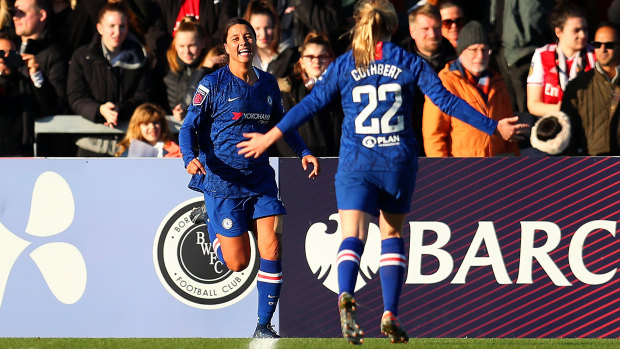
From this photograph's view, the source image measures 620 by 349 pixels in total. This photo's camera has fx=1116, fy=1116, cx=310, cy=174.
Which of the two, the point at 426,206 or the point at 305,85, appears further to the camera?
the point at 305,85

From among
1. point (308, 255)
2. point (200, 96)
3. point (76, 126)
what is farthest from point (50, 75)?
point (308, 255)

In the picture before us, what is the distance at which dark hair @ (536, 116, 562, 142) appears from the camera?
28.2 feet

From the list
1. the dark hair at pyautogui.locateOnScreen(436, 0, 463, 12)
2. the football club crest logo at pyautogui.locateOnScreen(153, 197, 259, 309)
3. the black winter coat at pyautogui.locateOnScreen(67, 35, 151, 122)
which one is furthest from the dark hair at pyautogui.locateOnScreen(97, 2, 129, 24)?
the dark hair at pyautogui.locateOnScreen(436, 0, 463, 12)

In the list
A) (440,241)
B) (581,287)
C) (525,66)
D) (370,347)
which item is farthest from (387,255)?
(525,66)

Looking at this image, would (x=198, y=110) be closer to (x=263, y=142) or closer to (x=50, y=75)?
(x=263, y=142)

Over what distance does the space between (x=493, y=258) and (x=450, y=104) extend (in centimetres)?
205

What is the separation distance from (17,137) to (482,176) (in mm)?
4117

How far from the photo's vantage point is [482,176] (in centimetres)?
826

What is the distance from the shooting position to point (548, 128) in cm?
862

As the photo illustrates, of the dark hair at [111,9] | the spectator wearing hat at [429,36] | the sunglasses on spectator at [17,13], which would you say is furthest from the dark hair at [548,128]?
the sunglasses on spectator at [17,13]

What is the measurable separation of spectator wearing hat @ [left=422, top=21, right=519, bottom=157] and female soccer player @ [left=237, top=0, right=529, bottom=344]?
186 cm

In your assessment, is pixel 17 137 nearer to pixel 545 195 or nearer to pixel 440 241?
pixel 440 241

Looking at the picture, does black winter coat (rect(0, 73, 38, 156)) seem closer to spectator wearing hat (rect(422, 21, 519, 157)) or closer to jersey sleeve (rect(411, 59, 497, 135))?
spectator wearing hat (rect(422, 21, 519, 157))

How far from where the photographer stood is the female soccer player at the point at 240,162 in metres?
7.55
